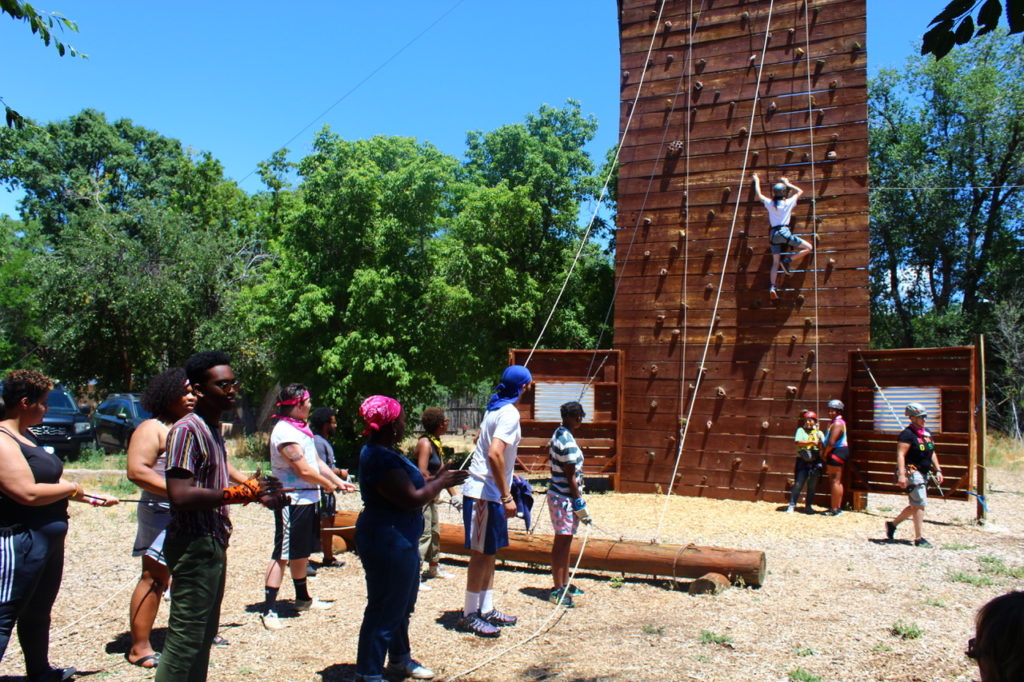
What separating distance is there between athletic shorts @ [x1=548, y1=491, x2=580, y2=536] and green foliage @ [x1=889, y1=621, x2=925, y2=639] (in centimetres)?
234

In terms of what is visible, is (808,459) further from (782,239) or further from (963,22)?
(963,22)

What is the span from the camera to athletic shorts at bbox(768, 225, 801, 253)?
37.4ft

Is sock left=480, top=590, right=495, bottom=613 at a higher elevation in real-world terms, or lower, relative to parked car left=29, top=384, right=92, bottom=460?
lower

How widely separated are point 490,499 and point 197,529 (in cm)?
241

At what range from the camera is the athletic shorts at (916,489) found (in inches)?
343

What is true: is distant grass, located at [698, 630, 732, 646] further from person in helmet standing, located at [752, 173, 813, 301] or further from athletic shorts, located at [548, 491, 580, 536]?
person in helmet standing, located at [752, 173, 813, 301]

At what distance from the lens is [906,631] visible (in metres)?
5.41

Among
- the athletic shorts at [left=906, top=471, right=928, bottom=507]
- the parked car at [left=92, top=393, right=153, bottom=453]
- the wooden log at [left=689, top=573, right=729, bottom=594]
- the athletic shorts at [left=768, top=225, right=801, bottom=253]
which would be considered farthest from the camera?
the parked car at [left=92, top=393, right=153, bottom=453]

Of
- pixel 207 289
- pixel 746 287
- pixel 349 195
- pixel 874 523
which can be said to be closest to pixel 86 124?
pixel 207 289

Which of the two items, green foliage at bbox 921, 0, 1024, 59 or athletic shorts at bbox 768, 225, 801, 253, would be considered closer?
green foliage at bbox 921, 0, 1024, 59

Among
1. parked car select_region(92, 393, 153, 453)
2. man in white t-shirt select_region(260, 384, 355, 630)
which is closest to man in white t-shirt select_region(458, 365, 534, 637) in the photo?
man in white t-shirt select_region(260, 384, 355, 630)

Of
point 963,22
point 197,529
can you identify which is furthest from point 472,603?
point 963,22

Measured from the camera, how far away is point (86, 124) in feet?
125

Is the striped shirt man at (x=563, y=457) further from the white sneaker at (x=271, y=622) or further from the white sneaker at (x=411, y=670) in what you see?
the white sneaker at (x=271, y=622)
